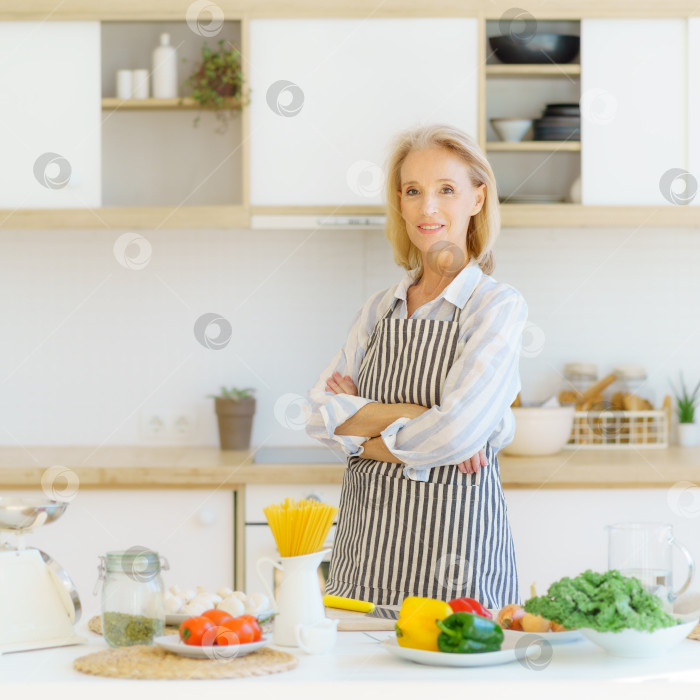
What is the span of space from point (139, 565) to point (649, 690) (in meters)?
0.64

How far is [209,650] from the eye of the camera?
1170 mm

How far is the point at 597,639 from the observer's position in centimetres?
119

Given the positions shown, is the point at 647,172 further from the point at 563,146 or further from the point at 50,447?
the point at 50,447

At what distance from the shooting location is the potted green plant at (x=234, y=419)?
2986 mm

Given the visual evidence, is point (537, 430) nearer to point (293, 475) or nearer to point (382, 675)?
point (293, 475)

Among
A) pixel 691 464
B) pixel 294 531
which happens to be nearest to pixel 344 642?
pixel 294 531

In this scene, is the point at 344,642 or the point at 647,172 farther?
the point at 647,172
